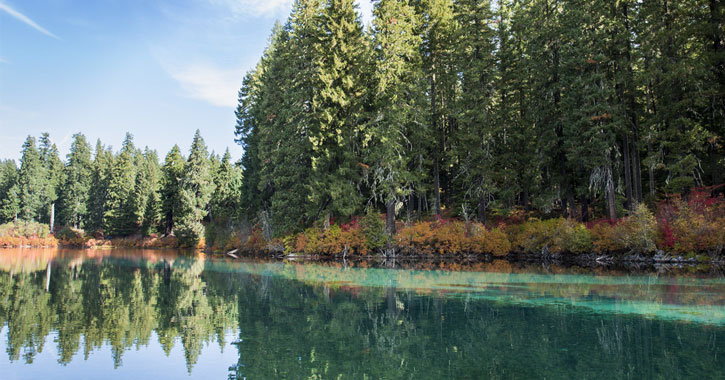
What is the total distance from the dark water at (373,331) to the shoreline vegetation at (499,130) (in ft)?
33.2

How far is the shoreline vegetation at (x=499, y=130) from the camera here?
23.1m

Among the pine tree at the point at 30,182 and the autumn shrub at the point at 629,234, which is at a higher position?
the pine tree at the point at 30,182

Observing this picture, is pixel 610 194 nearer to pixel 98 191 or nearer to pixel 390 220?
pixel 390 220

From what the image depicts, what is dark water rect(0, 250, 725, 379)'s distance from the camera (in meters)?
6.65

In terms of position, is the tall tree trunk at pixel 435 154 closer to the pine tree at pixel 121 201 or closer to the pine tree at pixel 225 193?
the pine tree at pixel 225 193

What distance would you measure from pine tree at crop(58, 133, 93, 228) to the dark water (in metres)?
60.8

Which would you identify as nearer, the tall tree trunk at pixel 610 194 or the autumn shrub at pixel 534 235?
the tall tree trunk at pixel 610 194

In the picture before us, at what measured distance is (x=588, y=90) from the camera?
25250 mm

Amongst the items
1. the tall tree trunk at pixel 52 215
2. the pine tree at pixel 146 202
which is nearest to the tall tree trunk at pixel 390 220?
the pine tree at pixel 146 202

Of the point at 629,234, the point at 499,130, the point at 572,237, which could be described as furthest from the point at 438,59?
the point at 629,234

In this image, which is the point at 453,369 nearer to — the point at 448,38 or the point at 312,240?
the point at 312,240

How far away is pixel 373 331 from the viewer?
9047 mm

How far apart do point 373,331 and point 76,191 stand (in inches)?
2909

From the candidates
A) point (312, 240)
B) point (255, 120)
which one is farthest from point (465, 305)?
point (255, 120)
